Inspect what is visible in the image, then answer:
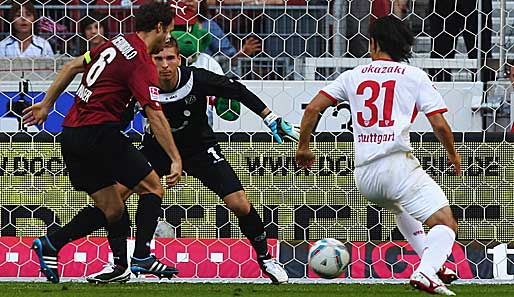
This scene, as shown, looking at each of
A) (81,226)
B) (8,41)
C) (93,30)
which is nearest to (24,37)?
(8,41)

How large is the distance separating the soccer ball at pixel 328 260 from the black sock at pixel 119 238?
4.36 feet

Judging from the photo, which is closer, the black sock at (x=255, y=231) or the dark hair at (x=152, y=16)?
the dark hair at (x=152, y=16)

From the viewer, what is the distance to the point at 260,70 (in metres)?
10.5

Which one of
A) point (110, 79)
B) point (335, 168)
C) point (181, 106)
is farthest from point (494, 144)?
point (110, 79)

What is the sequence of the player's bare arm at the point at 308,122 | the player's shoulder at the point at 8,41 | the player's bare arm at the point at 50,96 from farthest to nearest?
the player's shoulder at the point at 8,41
the player's bare arm at the point at 50,96
the player's bare arm at the point at 308,122

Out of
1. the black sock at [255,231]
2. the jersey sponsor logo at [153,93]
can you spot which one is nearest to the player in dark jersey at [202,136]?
the black sock at [255,231]

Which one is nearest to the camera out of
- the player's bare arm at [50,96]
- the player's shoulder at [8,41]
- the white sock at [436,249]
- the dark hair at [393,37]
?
the white sock at [436,249]

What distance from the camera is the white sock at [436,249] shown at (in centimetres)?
757

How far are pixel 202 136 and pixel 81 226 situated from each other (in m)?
1.17

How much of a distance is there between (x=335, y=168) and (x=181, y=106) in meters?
1.59

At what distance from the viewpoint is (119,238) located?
351 inches

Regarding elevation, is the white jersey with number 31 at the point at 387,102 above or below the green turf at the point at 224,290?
above

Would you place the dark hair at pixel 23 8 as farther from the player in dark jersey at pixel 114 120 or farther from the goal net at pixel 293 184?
the player in dark jersey at pixel 114 120

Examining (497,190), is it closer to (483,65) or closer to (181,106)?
(483,65)
